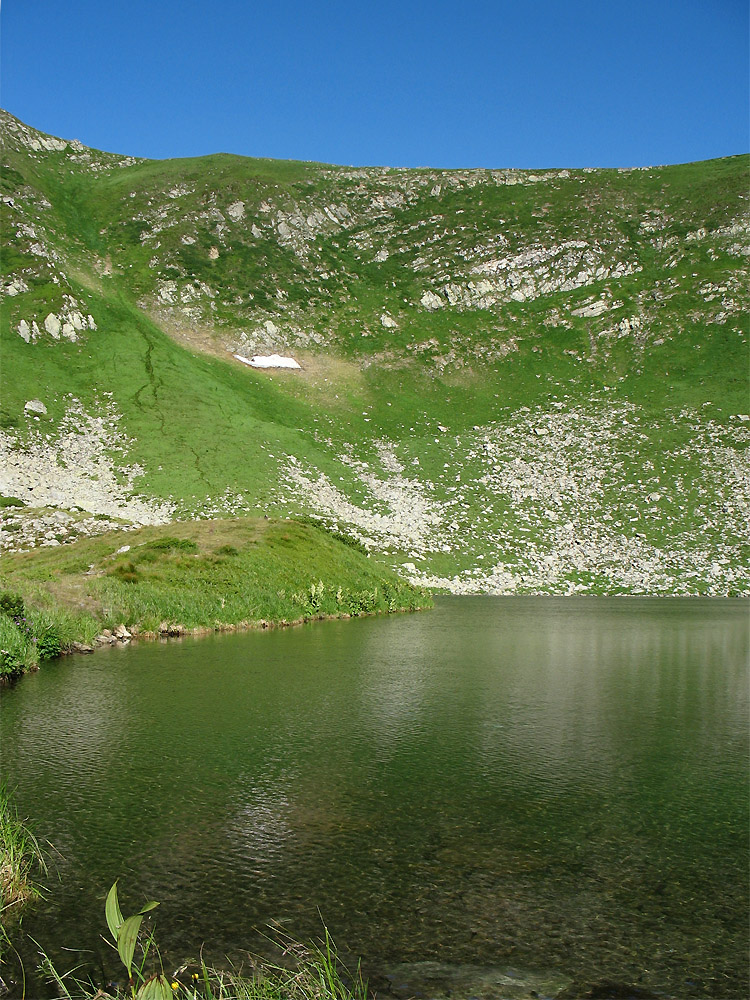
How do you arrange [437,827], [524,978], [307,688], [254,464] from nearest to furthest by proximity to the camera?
[524,978], [437,827], [307,688], [254,464]

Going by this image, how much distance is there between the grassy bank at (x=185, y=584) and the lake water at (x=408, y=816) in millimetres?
4676

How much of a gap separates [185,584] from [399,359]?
278 feet

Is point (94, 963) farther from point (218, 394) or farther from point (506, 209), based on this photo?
point (506, 209)

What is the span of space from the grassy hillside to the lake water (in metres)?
48.2

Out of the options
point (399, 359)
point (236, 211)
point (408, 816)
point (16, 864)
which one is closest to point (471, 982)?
point (408, 816)

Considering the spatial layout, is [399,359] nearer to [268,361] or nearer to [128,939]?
[268,361]

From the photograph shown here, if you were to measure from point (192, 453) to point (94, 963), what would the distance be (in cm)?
7863

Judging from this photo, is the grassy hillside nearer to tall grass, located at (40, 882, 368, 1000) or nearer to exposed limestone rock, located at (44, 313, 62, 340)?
exposed limestone rock, located at (44, 313, 62, 340)

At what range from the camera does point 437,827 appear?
38.7 feet

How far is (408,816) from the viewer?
1226 cm

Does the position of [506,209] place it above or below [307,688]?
above

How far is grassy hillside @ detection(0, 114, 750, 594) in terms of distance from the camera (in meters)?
77.3

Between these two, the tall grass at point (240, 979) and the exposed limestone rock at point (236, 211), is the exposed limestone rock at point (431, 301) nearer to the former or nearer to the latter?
the exposed limestone rock at point (236, 211)

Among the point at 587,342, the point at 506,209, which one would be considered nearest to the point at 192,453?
the point at 587,342
